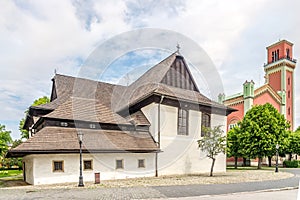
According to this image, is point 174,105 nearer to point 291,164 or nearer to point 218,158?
point 218,158

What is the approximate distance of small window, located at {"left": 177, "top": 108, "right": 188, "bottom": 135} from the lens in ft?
67.2

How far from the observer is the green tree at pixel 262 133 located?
90.9 ft

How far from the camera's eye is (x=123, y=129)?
1847cm

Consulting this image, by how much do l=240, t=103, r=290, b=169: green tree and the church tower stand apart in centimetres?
1183

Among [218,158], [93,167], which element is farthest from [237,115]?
[93,167]

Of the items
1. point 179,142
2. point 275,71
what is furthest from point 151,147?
point 275,71

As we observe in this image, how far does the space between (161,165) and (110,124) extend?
15.6 ft

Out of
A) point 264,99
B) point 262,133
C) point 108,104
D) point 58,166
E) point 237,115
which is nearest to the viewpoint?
point 58,166

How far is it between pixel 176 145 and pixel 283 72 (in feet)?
95.9

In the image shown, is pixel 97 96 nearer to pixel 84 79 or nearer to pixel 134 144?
pixel 84 79

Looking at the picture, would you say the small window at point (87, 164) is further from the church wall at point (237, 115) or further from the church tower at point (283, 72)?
the church tower at point (283, 72)

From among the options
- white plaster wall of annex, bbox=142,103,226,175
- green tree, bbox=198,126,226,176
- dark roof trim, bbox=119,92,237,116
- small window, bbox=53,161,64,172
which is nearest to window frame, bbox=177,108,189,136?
white plaster wall of annex, bbox=142,103,226,175

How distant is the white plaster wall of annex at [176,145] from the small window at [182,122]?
33 centimetres

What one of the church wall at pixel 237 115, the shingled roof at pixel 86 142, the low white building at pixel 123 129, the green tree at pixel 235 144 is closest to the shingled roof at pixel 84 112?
the low white building at pixel 123 129
